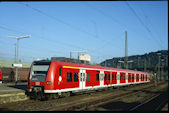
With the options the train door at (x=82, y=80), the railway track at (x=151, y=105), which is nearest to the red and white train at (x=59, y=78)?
the train door at (x=82, y=80)

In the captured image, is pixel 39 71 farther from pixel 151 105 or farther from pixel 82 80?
pixel 151 105

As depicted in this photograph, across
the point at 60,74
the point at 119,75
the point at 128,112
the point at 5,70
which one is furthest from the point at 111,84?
the point at 5,70

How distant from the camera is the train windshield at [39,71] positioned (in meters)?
15.7

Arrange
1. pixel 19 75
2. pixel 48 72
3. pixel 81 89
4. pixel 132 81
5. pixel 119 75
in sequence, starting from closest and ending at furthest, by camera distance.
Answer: pixel 48 72
pixel 81 89
pixel 119 75
pixel 132 81
pixel 19 75

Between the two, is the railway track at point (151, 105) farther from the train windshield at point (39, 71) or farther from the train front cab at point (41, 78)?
the train windshield at point (39, 71)

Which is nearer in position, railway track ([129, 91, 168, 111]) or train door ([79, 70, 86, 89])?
railway track ([129, 91, 168, 111])

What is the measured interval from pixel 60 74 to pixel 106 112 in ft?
19.8

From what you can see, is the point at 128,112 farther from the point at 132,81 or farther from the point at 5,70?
the point at 5,70

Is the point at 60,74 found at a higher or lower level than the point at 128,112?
higher

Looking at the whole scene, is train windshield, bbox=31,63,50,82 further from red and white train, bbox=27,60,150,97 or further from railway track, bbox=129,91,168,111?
railway track, bbox=129,91,168,111

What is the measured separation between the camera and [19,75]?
40.9 meters

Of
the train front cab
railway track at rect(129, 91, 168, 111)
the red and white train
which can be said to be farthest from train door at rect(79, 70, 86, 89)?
railway track at rect(129, 91, 168, 111)

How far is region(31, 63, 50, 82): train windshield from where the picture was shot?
15.7m

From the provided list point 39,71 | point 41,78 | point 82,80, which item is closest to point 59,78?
point 41,78
